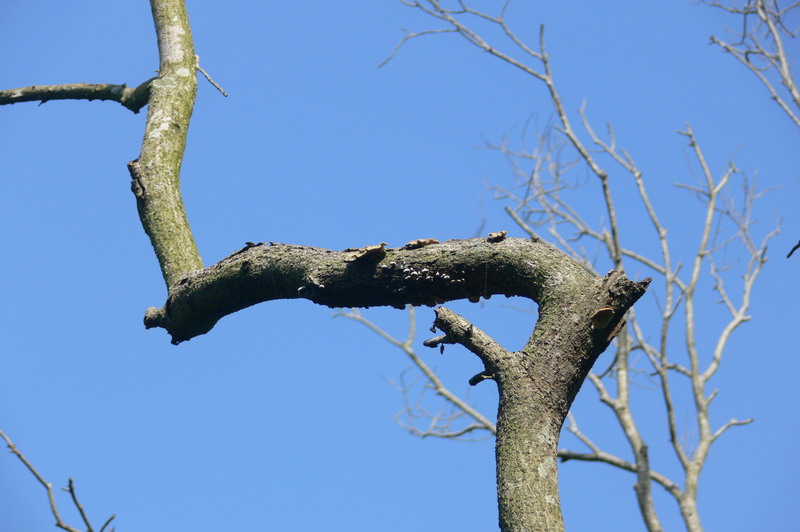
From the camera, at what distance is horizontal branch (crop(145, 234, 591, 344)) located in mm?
1729

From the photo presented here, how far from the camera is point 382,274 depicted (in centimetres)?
182

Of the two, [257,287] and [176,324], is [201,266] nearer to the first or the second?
[176,324]

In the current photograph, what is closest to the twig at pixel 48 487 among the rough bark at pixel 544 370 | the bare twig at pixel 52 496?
the bare twig at pixel 52 496

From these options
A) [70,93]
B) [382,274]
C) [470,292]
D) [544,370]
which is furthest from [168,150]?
[544,370]

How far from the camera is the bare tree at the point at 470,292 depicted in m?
1.45

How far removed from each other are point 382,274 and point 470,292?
21cm

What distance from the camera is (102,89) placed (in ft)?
10.1

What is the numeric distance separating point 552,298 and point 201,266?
1128mm

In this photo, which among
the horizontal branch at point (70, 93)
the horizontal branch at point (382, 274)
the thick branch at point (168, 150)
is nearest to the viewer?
the horizontal branch at point (382, 274)

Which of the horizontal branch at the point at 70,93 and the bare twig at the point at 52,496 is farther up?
the horizontal branch at the point at 70,93

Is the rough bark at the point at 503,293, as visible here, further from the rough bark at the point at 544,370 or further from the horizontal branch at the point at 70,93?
the horizontal branch at the point at 70,93

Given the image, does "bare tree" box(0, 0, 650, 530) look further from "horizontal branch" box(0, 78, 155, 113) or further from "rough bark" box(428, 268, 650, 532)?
"horizontal branch" box(0, 78, 155, 113)

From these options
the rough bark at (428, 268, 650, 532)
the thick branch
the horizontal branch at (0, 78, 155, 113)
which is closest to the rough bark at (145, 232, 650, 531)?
the rough bark at (428, 268, 650, 532)

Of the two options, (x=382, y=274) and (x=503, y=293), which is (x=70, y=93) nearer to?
(x=382, y=274)
